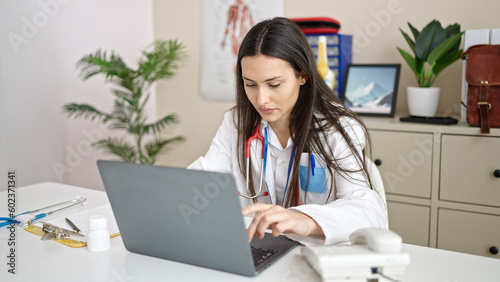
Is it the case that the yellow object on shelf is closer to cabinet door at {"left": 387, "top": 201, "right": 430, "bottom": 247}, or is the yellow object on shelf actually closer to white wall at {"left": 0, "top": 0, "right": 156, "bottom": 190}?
cabinet door at {"left": 387, "top": 201, "right": 430, "bottom": 247}

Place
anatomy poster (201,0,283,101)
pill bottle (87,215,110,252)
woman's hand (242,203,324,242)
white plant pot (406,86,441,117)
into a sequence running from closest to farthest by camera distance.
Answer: woman's hand (242,203,324,242)
pill bottle (87,215,110,252)
white plant pot (406,86,441,117)
anatomy poster (201,0,283,101)

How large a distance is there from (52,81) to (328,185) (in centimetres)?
210

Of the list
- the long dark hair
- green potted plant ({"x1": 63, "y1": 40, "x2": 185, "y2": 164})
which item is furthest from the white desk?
green potted plant ({"x1": 63, "y1": 40, "x2": 185, "y2": 164})

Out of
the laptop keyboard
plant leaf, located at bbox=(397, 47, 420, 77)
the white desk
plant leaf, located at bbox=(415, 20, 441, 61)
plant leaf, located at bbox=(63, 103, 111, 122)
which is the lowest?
the white desk

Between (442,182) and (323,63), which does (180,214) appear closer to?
(442,182)

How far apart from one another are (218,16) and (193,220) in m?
2.46

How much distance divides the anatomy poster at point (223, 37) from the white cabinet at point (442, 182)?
1192 millimetres

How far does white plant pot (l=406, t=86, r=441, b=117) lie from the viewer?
7.43 ft

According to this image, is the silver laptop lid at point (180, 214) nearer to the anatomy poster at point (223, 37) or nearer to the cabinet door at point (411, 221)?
the cabinet door at point (411, 221)

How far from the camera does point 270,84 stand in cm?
142

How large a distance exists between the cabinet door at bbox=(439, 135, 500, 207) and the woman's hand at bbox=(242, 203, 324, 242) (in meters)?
1.21

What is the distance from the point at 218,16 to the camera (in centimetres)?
320

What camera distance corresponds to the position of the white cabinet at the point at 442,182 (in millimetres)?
2035

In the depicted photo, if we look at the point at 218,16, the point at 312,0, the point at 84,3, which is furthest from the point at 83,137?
the point at 312,0
